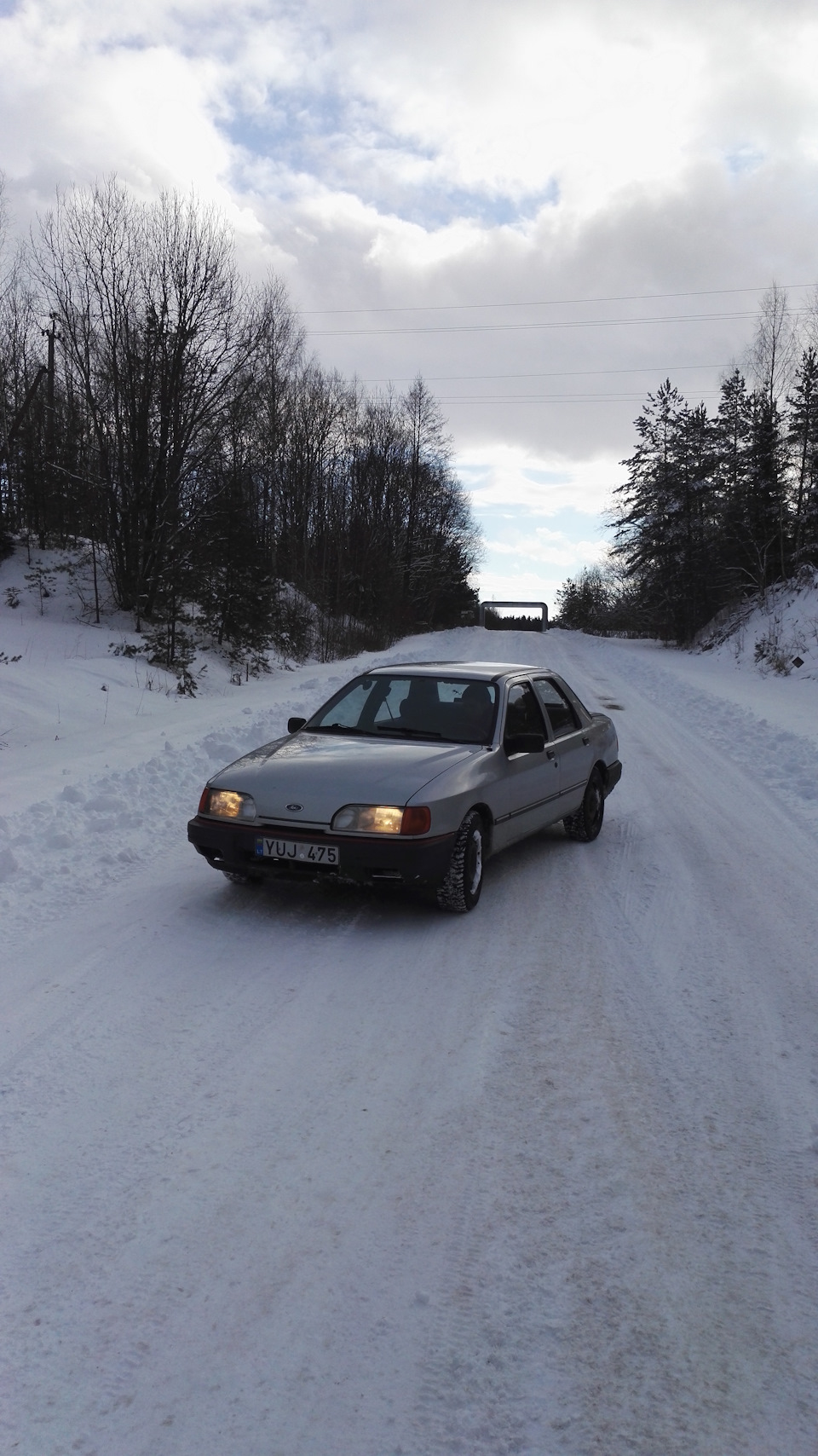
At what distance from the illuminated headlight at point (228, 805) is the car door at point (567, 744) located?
99.1 inches

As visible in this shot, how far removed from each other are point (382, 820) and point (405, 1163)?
8.04 ft

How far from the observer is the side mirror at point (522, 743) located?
653 centimetres

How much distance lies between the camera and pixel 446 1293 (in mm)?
2578

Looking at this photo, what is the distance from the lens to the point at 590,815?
799 centimetres

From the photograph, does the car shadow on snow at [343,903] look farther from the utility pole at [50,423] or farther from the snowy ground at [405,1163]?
the utility pole at [50,423]

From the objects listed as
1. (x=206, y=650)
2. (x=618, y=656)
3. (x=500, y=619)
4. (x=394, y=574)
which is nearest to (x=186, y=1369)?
(x=206, y=650)

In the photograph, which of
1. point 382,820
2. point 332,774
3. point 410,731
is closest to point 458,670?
point 410,731

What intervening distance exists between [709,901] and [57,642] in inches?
620

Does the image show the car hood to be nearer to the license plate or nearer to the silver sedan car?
the silver sedan car

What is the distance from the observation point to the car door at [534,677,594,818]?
7.43 m

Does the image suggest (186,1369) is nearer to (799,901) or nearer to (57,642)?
(799,901)

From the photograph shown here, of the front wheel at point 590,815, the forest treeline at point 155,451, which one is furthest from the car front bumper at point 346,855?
the forest treeline at point 155,451

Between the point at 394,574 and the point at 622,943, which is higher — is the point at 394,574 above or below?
above

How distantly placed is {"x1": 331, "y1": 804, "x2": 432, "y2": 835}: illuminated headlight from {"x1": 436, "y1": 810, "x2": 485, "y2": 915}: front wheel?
335mm
